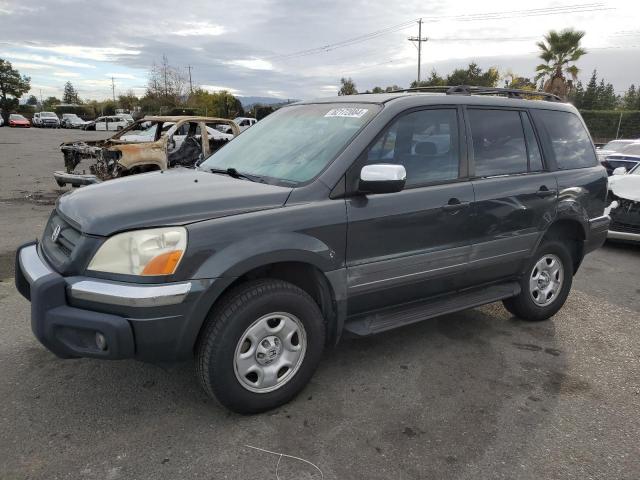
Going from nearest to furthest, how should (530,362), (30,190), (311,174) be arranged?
(311,174)
(530,362)
(30,190)

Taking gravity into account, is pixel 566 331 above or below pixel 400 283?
below

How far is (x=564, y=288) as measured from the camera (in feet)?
15.1

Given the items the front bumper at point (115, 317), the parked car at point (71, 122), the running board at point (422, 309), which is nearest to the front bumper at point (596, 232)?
the running board at point (422, 309)

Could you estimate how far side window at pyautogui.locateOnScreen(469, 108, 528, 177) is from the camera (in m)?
3.83

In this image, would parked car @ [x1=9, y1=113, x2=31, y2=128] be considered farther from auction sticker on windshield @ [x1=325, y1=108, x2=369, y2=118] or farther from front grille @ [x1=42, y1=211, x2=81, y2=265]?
auction sticker on windshield @ [x1=325, y1=108, x2=369, y2=118]

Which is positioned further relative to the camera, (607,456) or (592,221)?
(592,221)

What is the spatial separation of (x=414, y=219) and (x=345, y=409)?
1.28m

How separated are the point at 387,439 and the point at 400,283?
1.03 metres

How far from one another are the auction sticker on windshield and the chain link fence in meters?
28.8

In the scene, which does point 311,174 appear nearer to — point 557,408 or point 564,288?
point 557,408

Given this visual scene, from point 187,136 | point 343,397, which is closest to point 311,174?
point 343,397

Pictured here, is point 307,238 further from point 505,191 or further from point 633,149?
A: point 633,149

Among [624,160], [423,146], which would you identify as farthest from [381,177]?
[624,160]

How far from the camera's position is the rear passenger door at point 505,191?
3.79 metres
